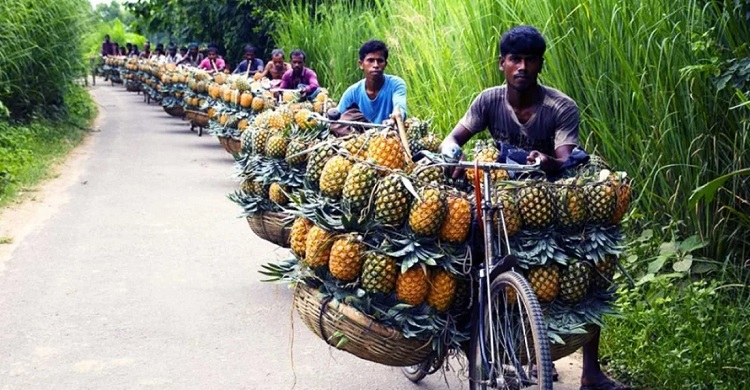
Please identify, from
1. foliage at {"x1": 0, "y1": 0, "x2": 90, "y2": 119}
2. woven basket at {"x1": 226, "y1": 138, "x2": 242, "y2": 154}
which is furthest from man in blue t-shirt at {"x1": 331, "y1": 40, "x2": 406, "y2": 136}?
foliage at {"x1": 0, "y1": 0, "x2": 90, "y2": 119}

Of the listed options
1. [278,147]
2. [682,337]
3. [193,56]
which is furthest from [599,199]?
[193,56]

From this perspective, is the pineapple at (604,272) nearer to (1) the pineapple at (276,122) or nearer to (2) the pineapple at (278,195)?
(2) the pineapple at (278,195)

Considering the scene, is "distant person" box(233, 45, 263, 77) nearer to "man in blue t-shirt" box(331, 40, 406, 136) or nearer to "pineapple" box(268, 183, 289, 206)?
"man in blue t-shirt" box(331, 40, 406, 136)

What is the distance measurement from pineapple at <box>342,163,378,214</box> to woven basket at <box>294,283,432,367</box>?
1.51 ft

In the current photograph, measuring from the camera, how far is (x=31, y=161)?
45.0 ft

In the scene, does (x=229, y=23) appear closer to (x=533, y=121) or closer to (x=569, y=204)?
(x=533, y=121)

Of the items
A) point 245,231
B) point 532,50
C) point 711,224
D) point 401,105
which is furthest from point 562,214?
point 245,231

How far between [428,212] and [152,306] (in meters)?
3.05

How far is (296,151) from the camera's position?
6.43 metres

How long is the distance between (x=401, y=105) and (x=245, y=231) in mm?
2645

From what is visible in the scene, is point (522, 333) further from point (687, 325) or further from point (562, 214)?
point (687, 325)

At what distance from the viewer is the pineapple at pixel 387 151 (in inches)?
179

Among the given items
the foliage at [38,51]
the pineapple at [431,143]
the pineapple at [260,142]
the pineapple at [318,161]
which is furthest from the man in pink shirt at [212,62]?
the pineapple at [318,161]

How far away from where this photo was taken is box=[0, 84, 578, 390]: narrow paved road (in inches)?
202
